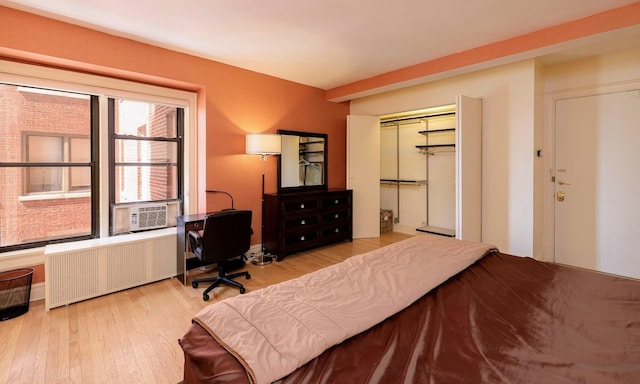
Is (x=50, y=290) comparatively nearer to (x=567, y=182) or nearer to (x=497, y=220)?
(x=497, y=220)

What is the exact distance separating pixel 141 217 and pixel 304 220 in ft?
6.55

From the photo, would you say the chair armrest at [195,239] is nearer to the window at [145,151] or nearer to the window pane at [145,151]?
the window at [145,151]

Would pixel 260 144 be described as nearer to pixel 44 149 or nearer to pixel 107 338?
pixel 44 149

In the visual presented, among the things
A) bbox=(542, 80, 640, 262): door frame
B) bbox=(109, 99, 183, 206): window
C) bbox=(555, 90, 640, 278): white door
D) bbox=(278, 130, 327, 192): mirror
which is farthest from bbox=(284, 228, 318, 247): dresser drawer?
bbox=(555, 90, 640, 278): white door

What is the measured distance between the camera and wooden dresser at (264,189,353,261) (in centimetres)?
401

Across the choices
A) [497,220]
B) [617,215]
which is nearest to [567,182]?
[617,215]

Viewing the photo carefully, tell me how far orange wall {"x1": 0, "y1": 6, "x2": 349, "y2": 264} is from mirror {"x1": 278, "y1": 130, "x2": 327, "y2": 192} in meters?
0.14

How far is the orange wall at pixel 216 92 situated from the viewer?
8.68 ft

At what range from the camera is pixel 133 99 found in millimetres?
3346

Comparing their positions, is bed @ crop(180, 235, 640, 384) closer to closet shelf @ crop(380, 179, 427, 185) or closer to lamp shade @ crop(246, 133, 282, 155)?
lamp shade @ crop(246, 133, 282, 155)

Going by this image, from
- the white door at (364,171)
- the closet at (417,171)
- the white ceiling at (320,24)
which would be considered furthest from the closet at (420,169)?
the white ceiling at (320,24)

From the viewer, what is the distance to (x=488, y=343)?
108 centimetres

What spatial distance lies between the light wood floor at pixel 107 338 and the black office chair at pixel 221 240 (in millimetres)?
139

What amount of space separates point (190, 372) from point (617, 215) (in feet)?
14.5
